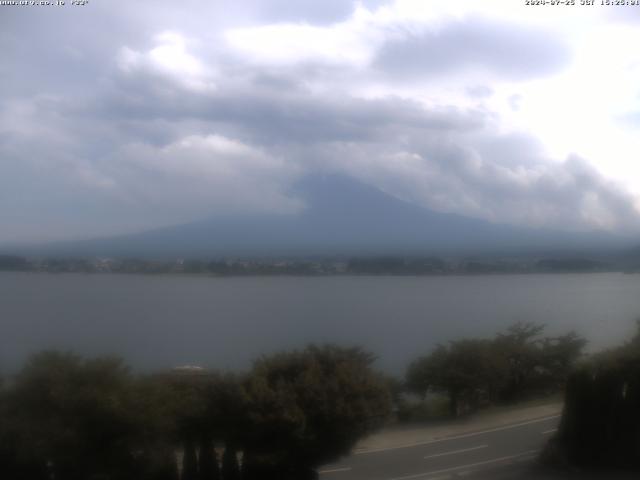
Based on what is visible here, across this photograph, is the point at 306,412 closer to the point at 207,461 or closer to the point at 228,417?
the point at 228,417

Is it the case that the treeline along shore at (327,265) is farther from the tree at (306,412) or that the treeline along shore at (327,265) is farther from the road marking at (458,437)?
the tree at (306,412)

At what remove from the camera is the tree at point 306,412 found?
10.5 meters

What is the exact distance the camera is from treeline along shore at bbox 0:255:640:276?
24328mm

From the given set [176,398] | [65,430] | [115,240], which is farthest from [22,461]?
[115,240]

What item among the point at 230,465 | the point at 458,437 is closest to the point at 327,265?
the point at 458,437

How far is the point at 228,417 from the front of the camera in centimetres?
1104

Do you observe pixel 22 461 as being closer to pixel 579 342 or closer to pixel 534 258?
pixel 579 342

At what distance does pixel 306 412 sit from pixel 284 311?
15.0 metres

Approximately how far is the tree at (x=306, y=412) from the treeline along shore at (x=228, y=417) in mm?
18

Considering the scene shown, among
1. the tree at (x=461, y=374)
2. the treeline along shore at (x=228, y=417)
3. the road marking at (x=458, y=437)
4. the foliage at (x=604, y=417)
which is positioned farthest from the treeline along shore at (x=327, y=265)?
the foliage at (x=604, y=417)

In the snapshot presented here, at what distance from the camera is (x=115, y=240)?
123ft

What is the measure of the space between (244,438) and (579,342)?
15332mm

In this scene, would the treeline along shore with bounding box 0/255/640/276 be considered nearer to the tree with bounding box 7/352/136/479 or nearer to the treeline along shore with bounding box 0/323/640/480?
the tree with bounding box 7/352/136/479

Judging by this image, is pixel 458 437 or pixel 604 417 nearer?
pixel 604 417
